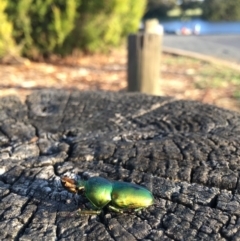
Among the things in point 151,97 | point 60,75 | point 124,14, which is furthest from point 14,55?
point 151,97

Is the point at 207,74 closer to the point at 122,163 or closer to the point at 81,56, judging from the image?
the point at 81,56

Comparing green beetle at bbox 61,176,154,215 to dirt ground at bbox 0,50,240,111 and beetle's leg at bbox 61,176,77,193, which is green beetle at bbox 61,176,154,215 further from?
dirt ground at bbox 0,50,240,111

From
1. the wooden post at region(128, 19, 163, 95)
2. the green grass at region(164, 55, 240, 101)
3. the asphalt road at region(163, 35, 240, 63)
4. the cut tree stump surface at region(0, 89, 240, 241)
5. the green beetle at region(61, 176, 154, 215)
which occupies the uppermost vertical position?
the green beetle at region(61, 176, 154, 215)

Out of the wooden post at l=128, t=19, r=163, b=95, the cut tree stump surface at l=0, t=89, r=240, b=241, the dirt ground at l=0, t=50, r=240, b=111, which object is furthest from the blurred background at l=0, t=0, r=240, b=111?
the cut tree stump surface at l=0, t=89, r=240, b=241

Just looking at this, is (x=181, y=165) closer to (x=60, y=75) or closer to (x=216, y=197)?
(x=216, y=197)

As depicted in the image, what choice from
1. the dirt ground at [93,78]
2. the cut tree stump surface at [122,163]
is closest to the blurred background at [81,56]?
the dirt ground at [93,78]

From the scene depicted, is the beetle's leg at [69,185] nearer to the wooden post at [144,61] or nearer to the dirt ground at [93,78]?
the wooden post at [144,61]

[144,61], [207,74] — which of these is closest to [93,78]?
[207,74]
